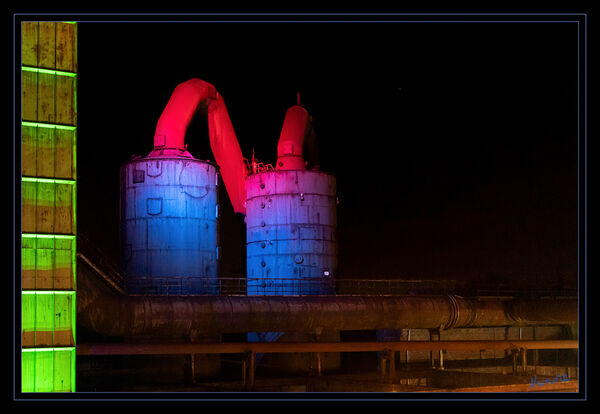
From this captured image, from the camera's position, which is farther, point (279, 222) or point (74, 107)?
point (279, 222)

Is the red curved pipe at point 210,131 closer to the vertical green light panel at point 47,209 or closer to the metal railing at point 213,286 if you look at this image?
the metal railing at point 213,286

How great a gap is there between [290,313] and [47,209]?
1475 cm

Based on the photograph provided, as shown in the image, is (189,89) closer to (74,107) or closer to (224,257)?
(224,257)

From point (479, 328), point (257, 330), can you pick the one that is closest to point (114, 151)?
point (257, 330)

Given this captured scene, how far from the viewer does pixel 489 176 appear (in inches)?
1663

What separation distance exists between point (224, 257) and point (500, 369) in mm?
15218

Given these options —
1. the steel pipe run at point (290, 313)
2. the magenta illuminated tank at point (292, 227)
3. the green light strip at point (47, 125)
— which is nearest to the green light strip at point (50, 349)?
the green light strip at point (47, 125)

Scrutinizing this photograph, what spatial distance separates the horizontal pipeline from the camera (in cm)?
2144

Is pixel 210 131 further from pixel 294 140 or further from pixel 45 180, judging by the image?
pixel 45 180

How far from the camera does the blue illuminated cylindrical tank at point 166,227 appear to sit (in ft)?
94.5

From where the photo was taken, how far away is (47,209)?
12.9 m

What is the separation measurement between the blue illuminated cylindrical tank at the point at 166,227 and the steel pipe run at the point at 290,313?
12.3ft
